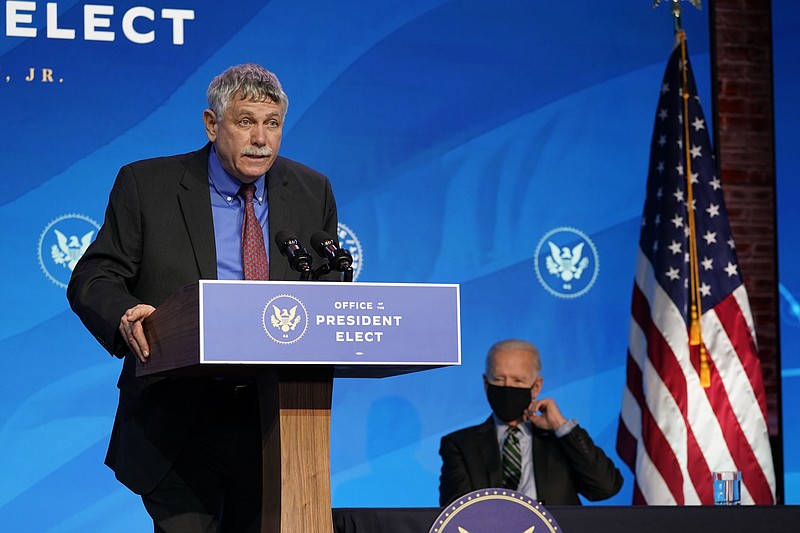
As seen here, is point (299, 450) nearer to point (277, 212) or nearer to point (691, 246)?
point (277, 212)

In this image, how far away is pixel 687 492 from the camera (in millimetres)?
4902

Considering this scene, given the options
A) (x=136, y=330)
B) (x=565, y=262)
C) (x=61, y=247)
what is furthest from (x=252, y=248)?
(x=565, y=262)

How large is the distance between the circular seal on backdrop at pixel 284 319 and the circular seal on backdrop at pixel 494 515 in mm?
640

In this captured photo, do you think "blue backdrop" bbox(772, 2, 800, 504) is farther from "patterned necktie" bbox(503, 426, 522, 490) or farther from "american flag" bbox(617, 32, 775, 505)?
"patterned necktie" bbox(503, 426, 522, 490)

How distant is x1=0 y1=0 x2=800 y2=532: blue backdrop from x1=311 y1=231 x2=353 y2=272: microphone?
8.58ft

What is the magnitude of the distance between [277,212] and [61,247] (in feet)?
7.79

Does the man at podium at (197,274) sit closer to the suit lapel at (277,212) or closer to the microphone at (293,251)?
the suit lapel at (277,212)

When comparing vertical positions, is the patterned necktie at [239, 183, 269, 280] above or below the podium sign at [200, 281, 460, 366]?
above

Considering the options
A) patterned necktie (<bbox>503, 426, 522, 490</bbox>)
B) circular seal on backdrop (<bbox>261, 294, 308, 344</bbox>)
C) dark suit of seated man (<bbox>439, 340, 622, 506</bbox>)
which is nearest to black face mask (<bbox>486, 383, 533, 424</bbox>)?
dark suit of seated man (<bbox>439, 340, 622, 506</bbox>)

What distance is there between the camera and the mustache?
2.55 m

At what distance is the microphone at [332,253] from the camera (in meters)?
2.27

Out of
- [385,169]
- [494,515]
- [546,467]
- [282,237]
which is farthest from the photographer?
[385,169]

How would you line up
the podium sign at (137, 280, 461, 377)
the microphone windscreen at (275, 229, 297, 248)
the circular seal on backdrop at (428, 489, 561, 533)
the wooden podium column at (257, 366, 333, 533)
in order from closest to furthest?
the podium sign at (137, 280, 461, 377)
the wooden podium column at (257, 366, 333, 533)
the microphone windscreen at (275, 229, 297, 248)
the circular seal on backdrop at (428, 489, 561, 533)

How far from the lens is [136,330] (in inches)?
89.7
